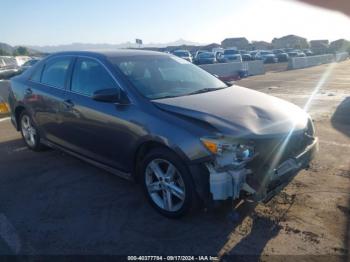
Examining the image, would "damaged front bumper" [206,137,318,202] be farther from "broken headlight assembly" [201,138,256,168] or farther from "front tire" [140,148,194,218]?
"front tire" [140,148,194,218]

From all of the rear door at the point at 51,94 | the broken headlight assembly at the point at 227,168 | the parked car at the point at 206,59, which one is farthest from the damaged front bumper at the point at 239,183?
the parked car at the point at 206,59

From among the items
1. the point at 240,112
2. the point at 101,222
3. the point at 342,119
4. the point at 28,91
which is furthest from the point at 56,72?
the point at 342,119

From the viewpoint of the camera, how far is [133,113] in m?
4.04

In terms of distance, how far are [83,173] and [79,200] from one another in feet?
2.95

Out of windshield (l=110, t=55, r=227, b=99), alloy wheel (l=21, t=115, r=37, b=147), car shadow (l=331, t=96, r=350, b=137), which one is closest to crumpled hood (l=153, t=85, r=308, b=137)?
windshield (l=110, t=55, r=227, b=99)

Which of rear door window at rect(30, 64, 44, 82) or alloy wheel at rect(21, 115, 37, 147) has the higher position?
rear door window at rect(30, 64, 44, 82)

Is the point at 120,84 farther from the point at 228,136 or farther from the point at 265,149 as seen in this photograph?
the point at 265,149

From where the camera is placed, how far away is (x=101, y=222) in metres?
3.85

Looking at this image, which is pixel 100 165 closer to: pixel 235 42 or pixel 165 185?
pixel 165 185

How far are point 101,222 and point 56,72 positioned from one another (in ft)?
8.45

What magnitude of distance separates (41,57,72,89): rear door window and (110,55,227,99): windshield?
95 centimetres

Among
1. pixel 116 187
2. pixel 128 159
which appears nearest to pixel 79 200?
pixel 116 187

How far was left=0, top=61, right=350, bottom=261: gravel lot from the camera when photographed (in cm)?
335

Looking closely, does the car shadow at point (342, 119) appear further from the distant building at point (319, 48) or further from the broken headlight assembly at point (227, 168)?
the distant building at point (319, 48)
